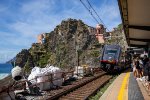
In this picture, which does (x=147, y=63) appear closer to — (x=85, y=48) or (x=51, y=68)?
(x=51, y=68)

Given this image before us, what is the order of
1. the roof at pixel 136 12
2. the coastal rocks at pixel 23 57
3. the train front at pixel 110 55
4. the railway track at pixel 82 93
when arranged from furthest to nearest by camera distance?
the coastal rocks at pixel 23 57, the train front at pixel 110 55, the railway track at pixel 82 93, the roof at pixel 136 12

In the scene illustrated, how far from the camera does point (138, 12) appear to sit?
40.7 feet

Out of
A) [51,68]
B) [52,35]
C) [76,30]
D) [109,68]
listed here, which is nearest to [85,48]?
[76,30]

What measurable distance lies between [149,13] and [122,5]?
191 cm

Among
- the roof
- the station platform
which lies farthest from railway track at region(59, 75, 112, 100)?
the roof

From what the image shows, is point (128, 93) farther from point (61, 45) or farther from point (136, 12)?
point (61, 45)

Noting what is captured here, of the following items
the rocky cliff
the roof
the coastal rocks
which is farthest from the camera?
the coastal rocks

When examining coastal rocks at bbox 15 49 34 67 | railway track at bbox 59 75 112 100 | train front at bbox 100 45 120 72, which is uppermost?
coastal rocks at bbox 15 49 34 67

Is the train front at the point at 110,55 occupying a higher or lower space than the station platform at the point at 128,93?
higher

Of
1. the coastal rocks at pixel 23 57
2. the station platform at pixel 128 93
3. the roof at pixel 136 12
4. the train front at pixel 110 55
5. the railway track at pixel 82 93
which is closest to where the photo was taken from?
the roof at pixel 136 12

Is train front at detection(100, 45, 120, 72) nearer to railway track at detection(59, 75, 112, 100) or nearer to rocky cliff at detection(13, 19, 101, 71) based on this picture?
railway track at detection(59, 75, 112, 100)

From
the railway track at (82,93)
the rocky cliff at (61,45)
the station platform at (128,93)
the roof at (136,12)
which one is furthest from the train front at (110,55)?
the rocky cliff at (61,45)

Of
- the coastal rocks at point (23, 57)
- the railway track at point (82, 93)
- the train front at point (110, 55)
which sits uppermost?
the coastal rocks at point (23, 57)

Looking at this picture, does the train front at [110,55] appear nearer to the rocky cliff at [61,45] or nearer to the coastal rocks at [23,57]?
the rocky cliff at [61,45]
